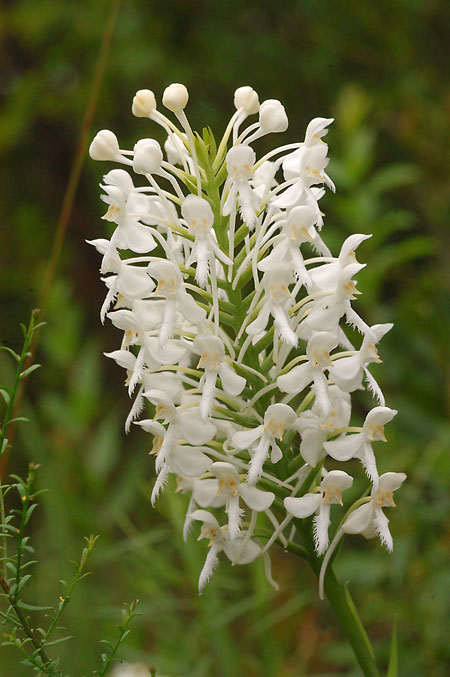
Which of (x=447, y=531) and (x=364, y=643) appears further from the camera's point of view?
(x=447, y=531)

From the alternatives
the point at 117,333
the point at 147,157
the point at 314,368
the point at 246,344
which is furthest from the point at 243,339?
the point at 117,333

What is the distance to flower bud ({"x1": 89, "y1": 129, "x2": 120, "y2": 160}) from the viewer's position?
70.5 inches

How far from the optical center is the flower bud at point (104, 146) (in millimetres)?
1791

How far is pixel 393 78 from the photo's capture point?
18.4 ft

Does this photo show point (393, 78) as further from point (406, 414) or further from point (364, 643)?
point (364, 643)

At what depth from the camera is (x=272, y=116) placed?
1788 mm

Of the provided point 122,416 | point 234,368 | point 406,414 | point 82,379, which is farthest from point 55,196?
point 234,368

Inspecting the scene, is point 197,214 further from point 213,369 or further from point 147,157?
point 213,369

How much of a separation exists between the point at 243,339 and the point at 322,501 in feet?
1.31

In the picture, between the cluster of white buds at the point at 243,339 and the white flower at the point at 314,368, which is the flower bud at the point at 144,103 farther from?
the white flower at the point at 314,368

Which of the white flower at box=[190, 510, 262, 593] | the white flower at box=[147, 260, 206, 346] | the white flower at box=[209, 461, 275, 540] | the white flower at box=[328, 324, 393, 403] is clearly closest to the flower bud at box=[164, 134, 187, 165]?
the white flower at box=[147, 260, 206, 346]

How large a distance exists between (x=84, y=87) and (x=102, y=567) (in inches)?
135

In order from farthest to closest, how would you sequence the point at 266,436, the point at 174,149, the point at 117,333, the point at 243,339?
the point at 117,333 < the point at 174,149 < the point at 243,339 < the point at 266,436

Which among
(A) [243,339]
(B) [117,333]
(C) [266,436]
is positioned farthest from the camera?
(B) [117,333]
